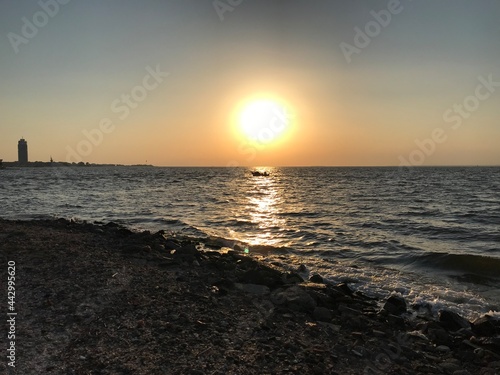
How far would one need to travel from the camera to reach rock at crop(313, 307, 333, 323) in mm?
7942

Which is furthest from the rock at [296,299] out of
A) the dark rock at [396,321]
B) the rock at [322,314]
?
the dark rock at [396,321]

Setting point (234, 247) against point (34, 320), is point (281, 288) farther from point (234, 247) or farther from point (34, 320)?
point (234, 247)

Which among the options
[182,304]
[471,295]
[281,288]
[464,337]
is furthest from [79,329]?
[471,295]

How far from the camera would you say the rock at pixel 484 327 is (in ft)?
26.9

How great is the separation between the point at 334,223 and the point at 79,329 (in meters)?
20.1

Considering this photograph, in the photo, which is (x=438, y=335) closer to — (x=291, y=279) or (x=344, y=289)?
Answer: (x=344, y=289)

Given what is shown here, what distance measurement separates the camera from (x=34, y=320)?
6.24m

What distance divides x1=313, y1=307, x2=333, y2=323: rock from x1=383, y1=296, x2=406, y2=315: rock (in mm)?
Result: 1876

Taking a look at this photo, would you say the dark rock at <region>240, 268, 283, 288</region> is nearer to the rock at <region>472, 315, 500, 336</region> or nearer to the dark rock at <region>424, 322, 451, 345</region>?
the dark rock at <region>424, 322, 451, 345</region>

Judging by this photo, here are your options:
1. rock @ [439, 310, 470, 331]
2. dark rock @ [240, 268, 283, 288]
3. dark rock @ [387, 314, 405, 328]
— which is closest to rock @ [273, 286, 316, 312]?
dark rock @ [240, 268, 283, 288]

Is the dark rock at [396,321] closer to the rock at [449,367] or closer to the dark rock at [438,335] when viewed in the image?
the dark rock at [438,335]

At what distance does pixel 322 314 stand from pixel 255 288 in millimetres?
2030

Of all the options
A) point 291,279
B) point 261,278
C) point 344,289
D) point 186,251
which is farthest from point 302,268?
point 186,251

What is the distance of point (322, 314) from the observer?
805 centimetres
